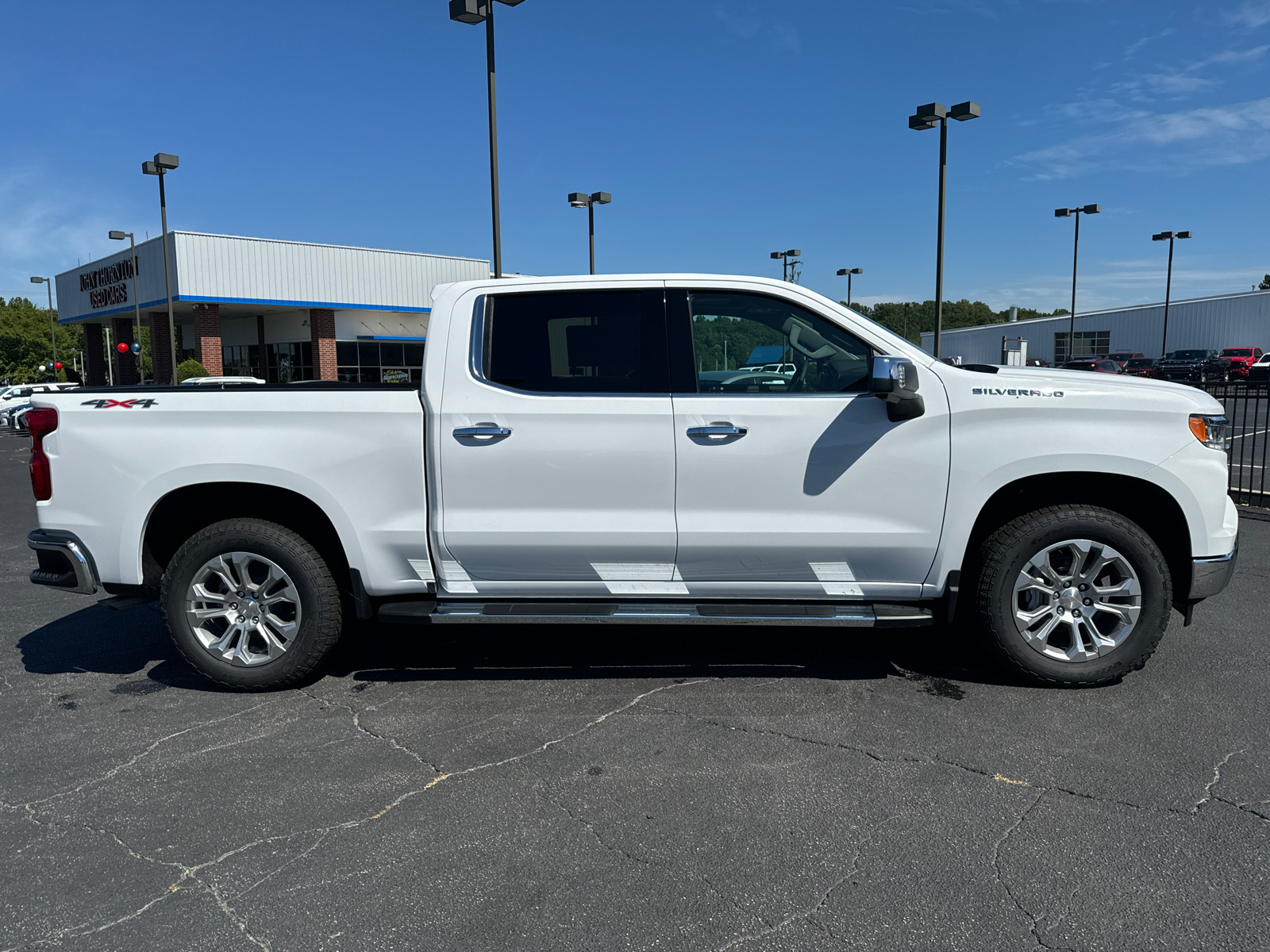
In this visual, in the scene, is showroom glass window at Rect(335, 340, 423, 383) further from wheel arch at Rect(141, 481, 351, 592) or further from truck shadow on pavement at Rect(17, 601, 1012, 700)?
wheel arch at Rect(141, 481, 351, 592)

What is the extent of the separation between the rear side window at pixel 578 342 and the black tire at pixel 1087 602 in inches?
70.6

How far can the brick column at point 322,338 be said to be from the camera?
38844 millimetres

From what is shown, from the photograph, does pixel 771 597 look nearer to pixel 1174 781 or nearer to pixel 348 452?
pixel 1174 781

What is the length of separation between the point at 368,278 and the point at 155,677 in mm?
36896

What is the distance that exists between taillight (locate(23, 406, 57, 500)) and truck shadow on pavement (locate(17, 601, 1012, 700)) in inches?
43.8

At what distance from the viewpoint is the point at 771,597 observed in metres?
4.42

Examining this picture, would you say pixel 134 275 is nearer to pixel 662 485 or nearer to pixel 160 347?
pixel 160 347

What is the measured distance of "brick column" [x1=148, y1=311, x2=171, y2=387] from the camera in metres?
40.9

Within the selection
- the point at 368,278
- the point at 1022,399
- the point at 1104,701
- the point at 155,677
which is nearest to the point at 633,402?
the point at 1022,399

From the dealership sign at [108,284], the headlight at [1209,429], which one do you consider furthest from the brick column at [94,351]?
the headlight at [1209,429]

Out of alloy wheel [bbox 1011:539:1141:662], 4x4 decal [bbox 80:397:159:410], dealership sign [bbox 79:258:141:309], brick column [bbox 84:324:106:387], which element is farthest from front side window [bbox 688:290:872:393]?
brick column [bbox 84:324:106:387]

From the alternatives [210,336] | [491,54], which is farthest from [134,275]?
[491,54]

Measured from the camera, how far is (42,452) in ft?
14.9

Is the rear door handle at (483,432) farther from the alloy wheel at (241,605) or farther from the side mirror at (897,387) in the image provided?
the side mirror at (897,387)
